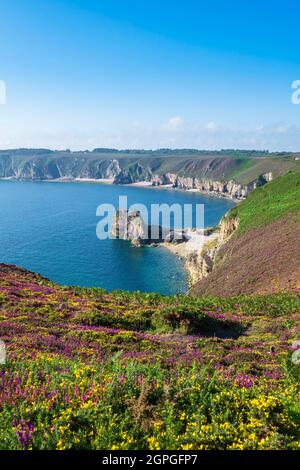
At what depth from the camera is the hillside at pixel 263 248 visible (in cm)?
4719

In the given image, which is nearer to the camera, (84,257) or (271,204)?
(271,204)

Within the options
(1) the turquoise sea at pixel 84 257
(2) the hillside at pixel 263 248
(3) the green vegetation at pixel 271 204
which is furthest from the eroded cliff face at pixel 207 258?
(3) the green vegetation at pixel 271 204

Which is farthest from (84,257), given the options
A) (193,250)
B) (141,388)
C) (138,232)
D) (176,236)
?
(141,388)

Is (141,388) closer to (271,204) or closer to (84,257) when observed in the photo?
(271,204)

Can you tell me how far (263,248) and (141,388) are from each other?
53.7 meters

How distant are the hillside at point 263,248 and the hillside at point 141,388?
80.2 feet

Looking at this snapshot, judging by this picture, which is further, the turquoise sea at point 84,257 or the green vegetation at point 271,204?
the turquoise sea at point 84,257

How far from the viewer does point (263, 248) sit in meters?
60.5

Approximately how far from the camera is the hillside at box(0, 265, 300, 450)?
8.79 metres

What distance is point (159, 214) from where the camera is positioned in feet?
555

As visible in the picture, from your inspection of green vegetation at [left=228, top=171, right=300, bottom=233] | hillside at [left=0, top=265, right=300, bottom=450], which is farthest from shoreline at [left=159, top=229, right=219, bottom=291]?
hillside at [left=0, top=265, right=300, bottom=450]

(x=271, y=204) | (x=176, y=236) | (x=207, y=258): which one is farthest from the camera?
(x=176, y=236)

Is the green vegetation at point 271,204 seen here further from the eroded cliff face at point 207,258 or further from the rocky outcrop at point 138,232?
the rocky outcrop at point 138,232
